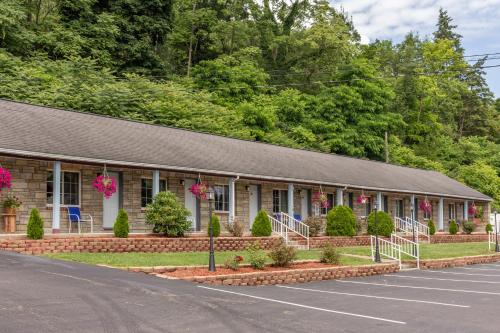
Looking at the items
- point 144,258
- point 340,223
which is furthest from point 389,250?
point 144,258

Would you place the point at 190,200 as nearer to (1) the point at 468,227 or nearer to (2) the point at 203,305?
(2) the point at 203,305

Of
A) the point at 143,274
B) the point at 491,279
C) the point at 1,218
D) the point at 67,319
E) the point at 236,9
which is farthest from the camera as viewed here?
the point at 236,9

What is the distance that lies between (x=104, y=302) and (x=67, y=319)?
1.26 meters

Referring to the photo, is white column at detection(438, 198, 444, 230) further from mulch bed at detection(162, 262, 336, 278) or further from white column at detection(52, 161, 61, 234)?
white column at detection(52, 161, 61, 234)

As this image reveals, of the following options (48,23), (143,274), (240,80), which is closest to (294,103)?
(240,80)

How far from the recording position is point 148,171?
21.9 meters

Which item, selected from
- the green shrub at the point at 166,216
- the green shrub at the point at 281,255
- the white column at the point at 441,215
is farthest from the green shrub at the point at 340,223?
the white column at the point at 441,215

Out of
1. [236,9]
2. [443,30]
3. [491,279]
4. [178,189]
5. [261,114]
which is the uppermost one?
[443,30]

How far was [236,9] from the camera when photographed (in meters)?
56.6

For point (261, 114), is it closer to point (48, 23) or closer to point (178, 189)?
point (48, 23)

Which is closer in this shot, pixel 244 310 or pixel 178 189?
pixel 244 310

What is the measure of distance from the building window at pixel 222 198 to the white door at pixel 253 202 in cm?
130

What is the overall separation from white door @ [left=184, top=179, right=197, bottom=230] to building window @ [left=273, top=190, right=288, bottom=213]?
5.13 m

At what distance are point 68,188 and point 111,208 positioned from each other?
185 cm
